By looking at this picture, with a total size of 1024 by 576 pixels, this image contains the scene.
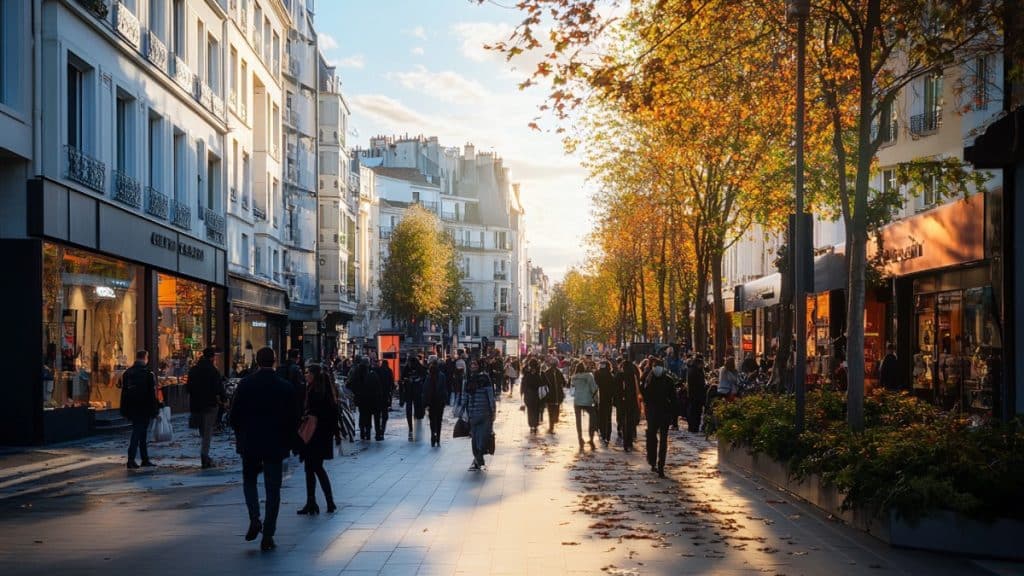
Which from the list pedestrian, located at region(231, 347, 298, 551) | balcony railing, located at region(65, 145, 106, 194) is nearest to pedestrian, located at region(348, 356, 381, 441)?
balcony railing, located at region(65, 145, 106, 194)

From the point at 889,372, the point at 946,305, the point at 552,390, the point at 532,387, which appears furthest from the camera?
the point at 552,390

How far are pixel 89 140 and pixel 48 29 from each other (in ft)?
10.3

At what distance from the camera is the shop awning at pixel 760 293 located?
38.2 metres

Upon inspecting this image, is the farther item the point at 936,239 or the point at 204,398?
the point at 936,239

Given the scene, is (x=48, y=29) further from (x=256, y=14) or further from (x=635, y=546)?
(x=256, y=14)

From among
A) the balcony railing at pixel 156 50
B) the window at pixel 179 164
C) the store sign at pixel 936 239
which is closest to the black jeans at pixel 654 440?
the store sign at pixel 936 239

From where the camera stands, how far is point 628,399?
25.4 m

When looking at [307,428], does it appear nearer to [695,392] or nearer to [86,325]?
[86,325]

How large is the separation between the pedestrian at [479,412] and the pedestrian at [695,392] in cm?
967

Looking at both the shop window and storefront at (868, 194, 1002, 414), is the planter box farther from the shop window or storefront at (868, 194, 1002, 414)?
the shop window

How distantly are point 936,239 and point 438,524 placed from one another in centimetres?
1771

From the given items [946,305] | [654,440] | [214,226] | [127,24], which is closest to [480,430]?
[654,440]

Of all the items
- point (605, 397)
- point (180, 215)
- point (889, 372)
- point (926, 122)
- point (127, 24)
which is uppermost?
point (127, 24)

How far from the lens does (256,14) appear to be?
46.4 metres
